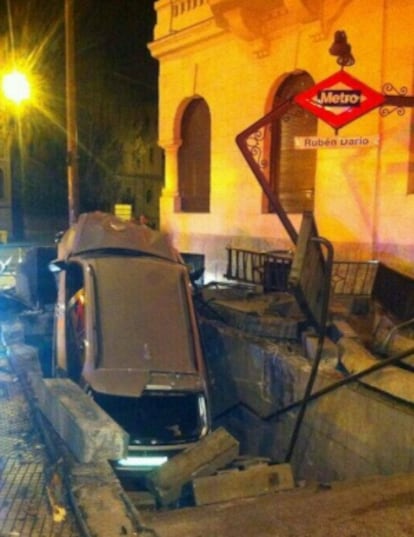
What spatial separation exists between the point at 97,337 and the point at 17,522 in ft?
9.88

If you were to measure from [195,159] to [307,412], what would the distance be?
9.39 m

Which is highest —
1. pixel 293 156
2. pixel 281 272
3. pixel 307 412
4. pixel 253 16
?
pixel 253 16

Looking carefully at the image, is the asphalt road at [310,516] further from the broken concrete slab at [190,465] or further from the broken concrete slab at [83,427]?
the broken concrete slab at [190,465]

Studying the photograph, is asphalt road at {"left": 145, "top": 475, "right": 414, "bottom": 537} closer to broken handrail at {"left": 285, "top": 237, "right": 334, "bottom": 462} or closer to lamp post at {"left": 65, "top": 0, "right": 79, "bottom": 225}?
broken handrail at {"left": 285, "top": 237, "right": 334, "bottom": 462}

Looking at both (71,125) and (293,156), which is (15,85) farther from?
(293,156)

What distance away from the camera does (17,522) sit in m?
3.79

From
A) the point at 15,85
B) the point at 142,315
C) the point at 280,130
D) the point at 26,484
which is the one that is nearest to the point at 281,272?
the point at 280,130

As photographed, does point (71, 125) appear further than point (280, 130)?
Yes

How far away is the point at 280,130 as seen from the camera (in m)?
12.1

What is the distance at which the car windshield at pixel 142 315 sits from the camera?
6543mm

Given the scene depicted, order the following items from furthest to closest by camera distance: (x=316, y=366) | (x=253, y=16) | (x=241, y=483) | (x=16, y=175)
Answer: (x=16, y=175) → (x=253, y=16) → (x=316, y=366) → (x=241, y=483)

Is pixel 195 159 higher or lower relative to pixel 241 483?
higher

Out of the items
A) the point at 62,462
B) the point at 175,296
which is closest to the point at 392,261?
→ the point at 175,296

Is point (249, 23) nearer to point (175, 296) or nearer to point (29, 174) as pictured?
point (175, 296)
